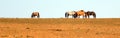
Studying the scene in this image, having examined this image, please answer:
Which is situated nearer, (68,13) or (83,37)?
(83,37)

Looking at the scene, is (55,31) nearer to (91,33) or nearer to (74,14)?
(91,33)

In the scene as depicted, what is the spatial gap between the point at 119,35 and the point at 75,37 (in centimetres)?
311

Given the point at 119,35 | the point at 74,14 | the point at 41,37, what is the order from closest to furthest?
the point at 41,37, the point at 119,35, the point at 74,14

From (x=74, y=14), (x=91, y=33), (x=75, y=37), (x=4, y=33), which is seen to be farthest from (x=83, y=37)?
(x=74, y=14)

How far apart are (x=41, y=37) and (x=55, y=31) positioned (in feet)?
10.4

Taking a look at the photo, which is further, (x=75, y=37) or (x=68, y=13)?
(x=68, y=13)

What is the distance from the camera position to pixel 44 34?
2583 centimetres

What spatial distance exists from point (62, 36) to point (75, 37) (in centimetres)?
86

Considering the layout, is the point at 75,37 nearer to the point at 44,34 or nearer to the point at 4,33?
the point at 44,34

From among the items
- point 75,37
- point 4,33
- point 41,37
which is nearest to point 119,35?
point 75,37

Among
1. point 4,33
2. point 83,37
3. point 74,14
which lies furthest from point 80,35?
point 74,14

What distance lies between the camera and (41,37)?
24688 mm

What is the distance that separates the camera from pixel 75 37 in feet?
81.4

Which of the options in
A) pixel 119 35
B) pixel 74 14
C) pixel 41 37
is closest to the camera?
pixel 41 37
